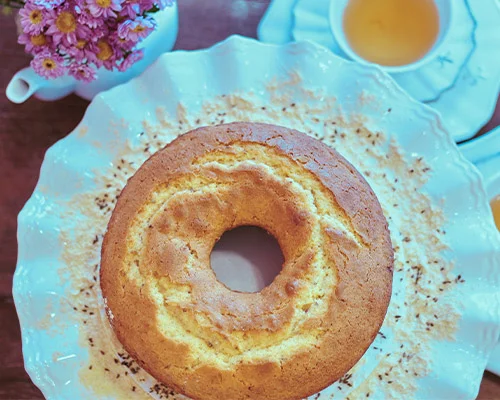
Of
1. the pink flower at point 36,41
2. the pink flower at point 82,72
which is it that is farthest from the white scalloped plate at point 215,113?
the pink flower at point 36,41

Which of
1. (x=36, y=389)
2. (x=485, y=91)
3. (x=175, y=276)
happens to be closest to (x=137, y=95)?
(x=175, y=276)

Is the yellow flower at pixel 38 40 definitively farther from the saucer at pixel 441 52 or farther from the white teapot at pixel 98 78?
the saucer at pixel 441 52

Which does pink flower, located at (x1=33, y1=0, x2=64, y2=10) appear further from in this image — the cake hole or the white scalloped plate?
the cake hole

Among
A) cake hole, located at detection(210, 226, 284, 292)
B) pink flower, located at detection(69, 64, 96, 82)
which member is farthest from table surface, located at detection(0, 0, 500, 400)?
cake hole, located at detection(210, 226, 284, 292)

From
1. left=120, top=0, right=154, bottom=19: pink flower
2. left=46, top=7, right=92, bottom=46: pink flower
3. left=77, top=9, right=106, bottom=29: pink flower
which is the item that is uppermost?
left=120, top=0, right=154, bottom=19: pink flower

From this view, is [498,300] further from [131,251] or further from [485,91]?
[131,251]

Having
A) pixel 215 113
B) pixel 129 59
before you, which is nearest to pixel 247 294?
pixel 215 113
